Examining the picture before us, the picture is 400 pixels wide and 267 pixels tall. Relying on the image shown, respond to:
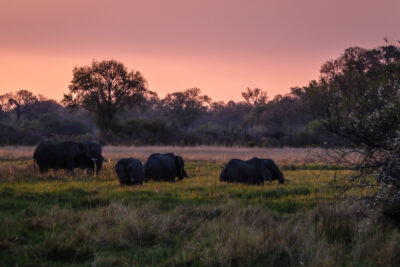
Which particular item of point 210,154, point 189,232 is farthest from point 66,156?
point 210,154

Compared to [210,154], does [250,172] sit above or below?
below

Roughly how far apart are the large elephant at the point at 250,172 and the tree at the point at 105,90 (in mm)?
41240

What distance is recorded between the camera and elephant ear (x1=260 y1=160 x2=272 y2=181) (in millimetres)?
13506

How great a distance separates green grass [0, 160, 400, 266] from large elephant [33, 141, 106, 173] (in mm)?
5034

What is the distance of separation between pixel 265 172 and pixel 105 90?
139 ft

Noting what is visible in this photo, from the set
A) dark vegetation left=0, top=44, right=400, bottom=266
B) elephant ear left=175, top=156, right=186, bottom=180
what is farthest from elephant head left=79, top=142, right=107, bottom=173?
dark vegetation left=0, top=44, right=400, bottom=266

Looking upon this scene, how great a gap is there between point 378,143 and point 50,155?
12.1m

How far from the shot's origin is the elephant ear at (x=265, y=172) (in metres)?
13.5

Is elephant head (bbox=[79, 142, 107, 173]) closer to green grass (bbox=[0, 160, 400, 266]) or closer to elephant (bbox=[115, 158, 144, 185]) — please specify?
elephant (bbox=[115, 158, 144, 185])

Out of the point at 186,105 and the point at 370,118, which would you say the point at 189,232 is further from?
the point at 186,105

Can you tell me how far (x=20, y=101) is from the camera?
87938 mm

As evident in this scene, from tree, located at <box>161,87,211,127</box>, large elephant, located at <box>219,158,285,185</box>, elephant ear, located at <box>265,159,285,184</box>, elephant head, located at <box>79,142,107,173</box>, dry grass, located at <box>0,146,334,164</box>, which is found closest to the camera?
large elephant, located at <box>219,158,285,185</box>

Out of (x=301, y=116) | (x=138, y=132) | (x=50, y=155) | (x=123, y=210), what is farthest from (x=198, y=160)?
(x=301, y=116)

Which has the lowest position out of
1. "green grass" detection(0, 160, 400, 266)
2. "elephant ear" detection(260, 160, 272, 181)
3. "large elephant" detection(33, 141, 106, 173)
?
"green grass" detection(0, 160, 400, 266)
